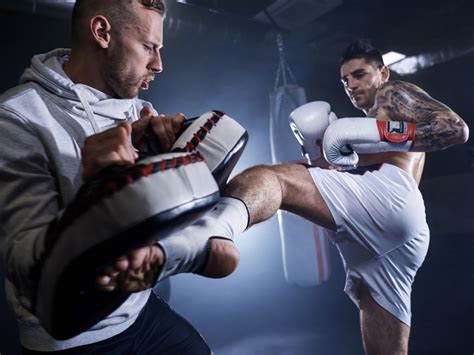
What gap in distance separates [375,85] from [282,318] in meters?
2.89

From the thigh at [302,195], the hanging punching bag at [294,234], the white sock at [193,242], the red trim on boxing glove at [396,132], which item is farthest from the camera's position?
the hanging punching bag at [294,234]

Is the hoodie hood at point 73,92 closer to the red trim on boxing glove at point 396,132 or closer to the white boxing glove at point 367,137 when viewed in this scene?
the white boxing glove at point 367,137

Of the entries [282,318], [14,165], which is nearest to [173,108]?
[282,318]

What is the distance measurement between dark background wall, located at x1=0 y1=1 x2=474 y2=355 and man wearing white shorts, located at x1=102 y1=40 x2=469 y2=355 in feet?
5.33

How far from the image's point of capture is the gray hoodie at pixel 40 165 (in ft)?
2.60

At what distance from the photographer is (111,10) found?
1.24 meters

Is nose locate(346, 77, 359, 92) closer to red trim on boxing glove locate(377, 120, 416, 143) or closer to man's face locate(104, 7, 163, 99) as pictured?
red trim on boxing glove locate(377, 120, 416, 143)

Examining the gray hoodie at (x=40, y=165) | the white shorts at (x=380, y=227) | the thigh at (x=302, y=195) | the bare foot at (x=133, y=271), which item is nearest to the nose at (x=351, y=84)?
the white shorts at (x=380, y=227)

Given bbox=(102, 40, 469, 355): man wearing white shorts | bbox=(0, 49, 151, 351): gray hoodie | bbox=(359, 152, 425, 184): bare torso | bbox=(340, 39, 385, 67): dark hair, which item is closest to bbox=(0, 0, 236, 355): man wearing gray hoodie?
bbox=(0, 49, 151, 351): gray hoodie

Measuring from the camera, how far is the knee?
85cm

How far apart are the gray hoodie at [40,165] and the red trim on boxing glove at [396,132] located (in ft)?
4.01

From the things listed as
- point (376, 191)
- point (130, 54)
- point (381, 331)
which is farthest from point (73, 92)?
point (381, 331)

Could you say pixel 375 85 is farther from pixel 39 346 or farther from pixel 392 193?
pixel 39 346

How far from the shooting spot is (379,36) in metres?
4.61
